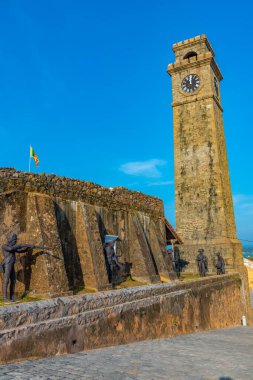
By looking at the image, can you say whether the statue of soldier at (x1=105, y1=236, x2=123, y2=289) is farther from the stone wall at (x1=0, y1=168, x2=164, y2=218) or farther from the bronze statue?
the stone wall at (x1=0, y1=168, x2=164, y2=218)

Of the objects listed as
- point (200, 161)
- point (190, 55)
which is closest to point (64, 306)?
point (200, 161)

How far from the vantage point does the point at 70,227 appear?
36.8ft

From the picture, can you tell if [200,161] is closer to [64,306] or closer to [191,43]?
[191,43]

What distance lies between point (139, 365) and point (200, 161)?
884 inches

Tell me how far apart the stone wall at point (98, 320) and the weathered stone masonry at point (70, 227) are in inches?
89.5

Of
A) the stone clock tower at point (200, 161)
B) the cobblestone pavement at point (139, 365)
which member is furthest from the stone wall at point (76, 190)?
the stone clock tower at point (200, 161)

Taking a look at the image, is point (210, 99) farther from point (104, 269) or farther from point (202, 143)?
point (104, 269)

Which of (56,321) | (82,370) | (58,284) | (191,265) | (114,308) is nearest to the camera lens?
(82,370)

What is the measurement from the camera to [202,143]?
86.5 feet

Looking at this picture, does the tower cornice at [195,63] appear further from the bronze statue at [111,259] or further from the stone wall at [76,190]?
the bronze statue at [111,259]

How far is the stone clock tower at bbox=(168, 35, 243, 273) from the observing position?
81.8 ft

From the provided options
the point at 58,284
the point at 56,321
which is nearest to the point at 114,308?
the point at 56,321

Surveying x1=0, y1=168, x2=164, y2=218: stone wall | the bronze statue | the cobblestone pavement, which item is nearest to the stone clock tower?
x1=0, y1=168, x2=164, y2=218: stone wall

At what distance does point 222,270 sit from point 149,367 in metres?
15.6
